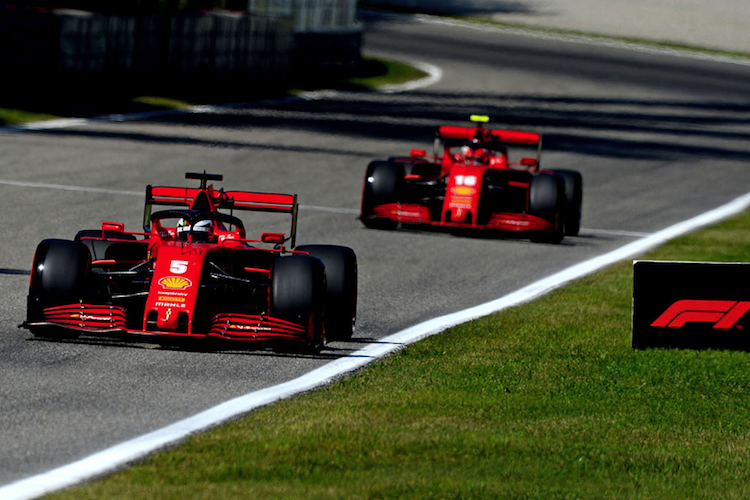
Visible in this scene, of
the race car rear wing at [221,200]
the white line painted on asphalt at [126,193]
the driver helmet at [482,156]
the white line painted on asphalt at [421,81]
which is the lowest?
the white line painted on asphalt at [421,81]

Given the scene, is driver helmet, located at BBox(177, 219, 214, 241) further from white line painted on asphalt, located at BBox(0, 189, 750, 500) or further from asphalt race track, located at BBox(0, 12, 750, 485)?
white line painted on asphalt, located at BBox(0, 189, 750, 500)

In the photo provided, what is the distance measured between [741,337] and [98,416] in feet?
16.7

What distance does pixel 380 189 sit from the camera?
17141mm

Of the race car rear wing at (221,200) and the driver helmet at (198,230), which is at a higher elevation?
the race car rear wing at (221,200)

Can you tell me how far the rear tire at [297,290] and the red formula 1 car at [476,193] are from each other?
279 inches

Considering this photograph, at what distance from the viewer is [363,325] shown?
11.2 m

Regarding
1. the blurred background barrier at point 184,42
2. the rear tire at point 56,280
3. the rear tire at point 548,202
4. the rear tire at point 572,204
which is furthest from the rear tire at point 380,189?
the blurred background barrier at point 184,42

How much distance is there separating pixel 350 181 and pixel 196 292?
1230 cm

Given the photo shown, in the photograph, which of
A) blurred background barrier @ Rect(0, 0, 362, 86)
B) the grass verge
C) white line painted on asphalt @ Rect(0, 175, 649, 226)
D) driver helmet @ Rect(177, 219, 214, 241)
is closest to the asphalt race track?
white line painted on asphalt @ Rect(0, 175, 649, 226)

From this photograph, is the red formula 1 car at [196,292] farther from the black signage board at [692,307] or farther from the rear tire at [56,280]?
the black signage board at [692,307]

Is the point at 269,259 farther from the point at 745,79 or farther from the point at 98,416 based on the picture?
the point at 745,79

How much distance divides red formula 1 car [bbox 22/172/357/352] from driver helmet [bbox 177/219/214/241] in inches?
0.4

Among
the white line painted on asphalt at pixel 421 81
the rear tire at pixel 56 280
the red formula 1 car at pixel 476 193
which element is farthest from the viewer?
the white line painted on asphalt at pixel 421 81

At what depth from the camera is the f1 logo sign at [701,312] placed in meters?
10.6
